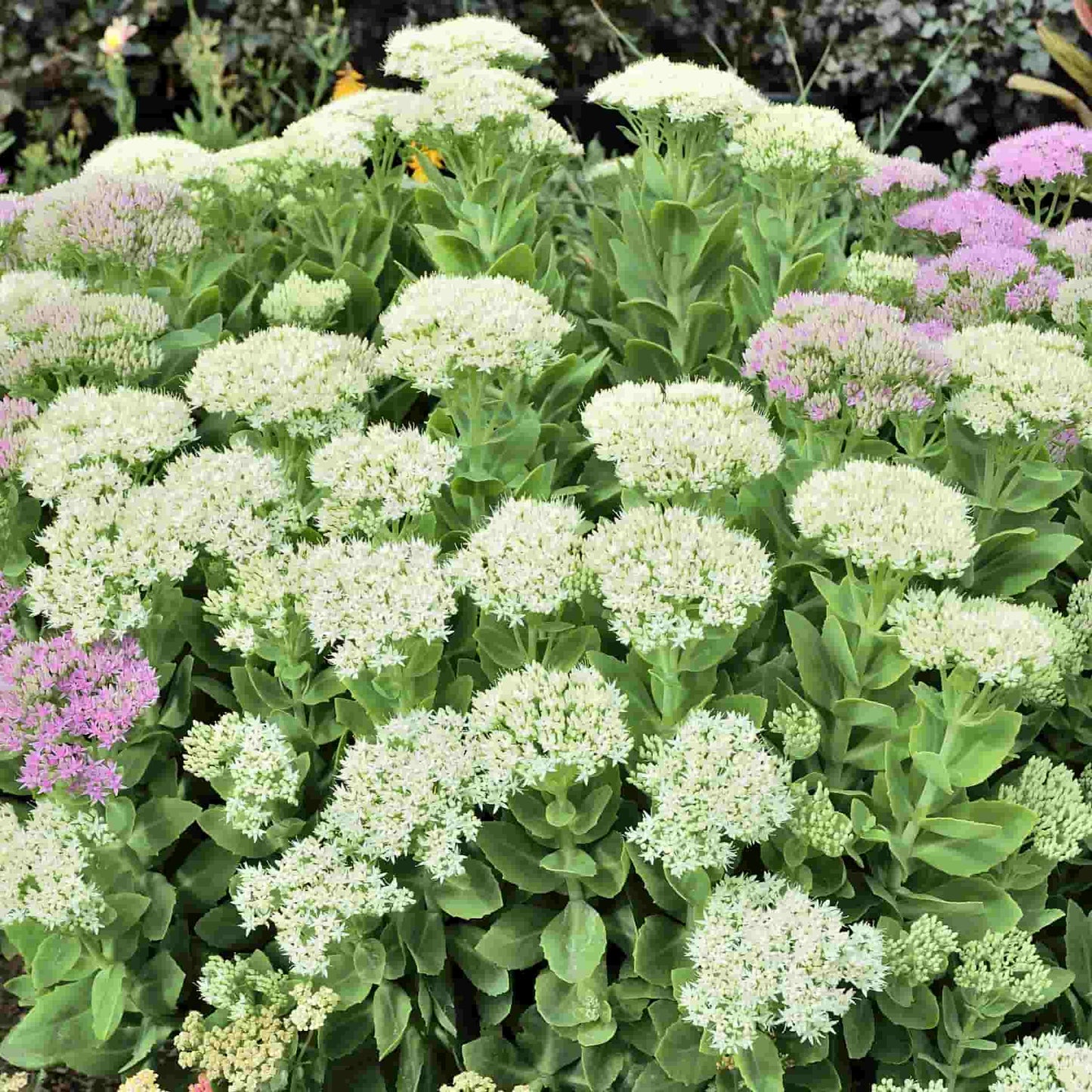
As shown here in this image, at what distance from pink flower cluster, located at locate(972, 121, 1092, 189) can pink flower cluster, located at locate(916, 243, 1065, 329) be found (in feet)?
1.78

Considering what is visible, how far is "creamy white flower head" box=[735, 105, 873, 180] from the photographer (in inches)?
113

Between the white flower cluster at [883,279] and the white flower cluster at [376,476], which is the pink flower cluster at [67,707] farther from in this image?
the white flower cluster at [883,279]

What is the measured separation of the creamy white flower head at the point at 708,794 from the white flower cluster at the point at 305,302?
1412 millimetres

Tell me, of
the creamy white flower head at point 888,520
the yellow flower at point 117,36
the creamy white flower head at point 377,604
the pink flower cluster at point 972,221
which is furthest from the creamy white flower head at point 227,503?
the yellow flower at point 117,36

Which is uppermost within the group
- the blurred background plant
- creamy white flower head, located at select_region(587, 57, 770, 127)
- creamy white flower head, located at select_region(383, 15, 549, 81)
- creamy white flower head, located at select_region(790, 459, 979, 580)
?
creamy white flower head, located at select_region(587, 57, 770, 127)

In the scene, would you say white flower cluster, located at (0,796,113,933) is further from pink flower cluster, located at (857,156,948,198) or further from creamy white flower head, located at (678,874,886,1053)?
pink flower cluster, located at (857,156,948,198)

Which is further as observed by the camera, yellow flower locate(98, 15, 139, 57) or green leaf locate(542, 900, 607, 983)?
yellow flower locate(98, 15, 139, 57)

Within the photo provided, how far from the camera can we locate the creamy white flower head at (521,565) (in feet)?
6.75

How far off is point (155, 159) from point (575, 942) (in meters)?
2.53

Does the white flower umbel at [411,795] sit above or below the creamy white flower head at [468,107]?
below


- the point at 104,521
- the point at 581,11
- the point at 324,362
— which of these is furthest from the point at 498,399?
the point at 581,11

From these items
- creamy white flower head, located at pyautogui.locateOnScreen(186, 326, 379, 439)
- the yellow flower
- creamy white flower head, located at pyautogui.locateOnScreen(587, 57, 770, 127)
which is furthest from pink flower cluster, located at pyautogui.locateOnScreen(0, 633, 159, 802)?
the yellow flower

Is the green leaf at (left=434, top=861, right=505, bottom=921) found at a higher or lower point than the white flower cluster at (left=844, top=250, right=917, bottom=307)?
lower

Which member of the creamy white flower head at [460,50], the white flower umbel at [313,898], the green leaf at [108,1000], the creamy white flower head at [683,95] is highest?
the creamy white flower head at [683,95]
